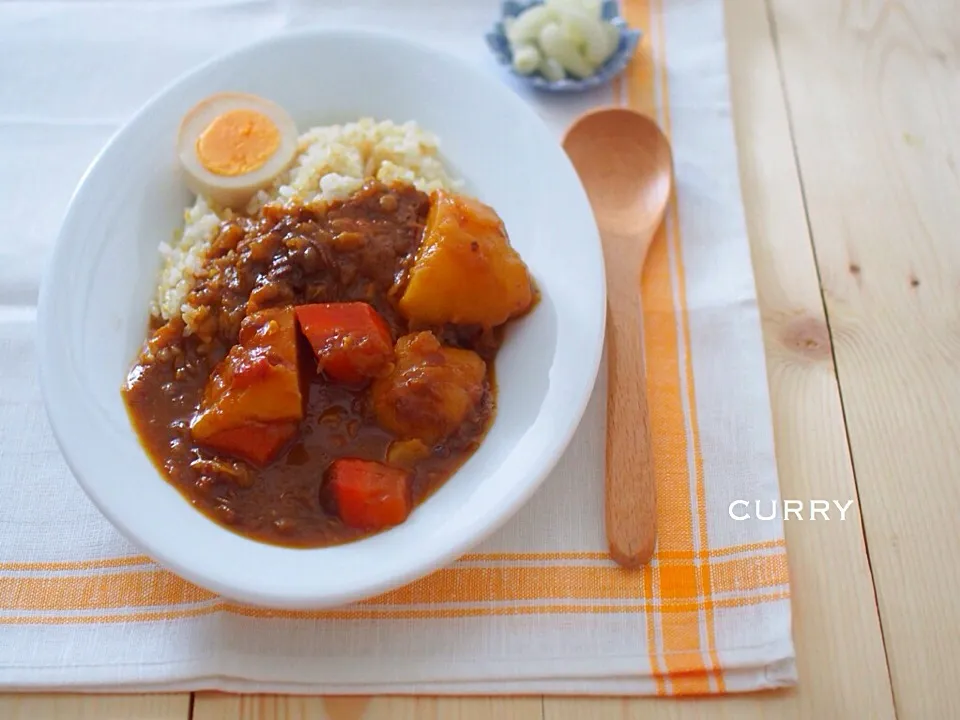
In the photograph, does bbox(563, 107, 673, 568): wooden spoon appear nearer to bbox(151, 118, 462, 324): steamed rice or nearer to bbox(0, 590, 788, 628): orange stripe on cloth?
bbox(0, 590, 788, 628): orange stripe on cloth

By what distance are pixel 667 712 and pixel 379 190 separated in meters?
1.38

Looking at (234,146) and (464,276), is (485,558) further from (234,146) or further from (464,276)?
(234,146)

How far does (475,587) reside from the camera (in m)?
1.95

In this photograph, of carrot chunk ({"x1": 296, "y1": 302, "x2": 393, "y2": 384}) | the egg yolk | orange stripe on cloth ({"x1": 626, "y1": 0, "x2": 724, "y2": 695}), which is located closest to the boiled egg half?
the egg yolk

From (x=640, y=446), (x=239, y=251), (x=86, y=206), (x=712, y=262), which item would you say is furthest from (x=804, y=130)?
(x=86, y=206)

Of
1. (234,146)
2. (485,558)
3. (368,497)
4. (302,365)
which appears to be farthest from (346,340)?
(234,146)

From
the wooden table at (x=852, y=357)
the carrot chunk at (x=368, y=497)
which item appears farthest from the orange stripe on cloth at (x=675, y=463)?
the carrot chunk at (x=368, y=497)

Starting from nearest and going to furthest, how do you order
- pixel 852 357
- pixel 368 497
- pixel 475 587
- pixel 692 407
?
pixel 368 497
pixel 475 587
pixel 692 407
pixel 852 357

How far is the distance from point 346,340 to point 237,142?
805 mm

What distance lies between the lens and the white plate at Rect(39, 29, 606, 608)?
1760 mm

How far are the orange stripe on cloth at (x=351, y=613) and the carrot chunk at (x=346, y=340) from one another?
0.51 metres

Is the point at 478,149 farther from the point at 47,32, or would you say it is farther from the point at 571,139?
the point at 47,32

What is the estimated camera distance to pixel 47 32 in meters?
3.02

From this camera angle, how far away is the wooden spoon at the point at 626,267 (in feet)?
6.59
